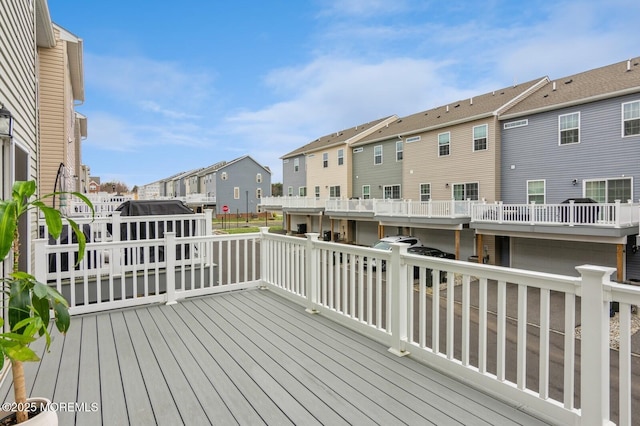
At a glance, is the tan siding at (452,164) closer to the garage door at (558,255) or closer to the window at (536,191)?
the window at (536,191)

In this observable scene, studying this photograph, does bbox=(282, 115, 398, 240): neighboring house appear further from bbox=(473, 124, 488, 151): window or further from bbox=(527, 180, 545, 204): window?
bbox=(527, 180, 545, 204): window

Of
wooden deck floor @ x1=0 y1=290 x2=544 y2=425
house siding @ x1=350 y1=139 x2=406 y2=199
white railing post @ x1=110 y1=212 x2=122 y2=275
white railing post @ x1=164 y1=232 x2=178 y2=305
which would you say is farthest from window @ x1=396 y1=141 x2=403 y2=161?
wooden deck floor @ x1=0 y1=290 x2=544 y2=425

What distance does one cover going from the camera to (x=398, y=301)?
2900 millimetres

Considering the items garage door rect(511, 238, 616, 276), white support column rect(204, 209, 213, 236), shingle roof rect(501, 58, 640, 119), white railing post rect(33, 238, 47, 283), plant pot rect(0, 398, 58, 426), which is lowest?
garage door rect(511, 238, 616, 276)

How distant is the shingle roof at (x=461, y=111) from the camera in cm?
1411

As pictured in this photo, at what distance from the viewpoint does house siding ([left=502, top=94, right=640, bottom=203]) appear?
1073 centimetres

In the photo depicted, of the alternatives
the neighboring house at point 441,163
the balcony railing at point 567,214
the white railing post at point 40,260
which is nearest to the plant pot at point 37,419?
the white railing post at point 40,260

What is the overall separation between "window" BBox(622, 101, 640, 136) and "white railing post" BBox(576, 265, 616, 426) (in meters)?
12.3

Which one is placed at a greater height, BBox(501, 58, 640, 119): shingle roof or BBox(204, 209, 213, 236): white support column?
BBox(501, 58, 640, 119): shingle roof

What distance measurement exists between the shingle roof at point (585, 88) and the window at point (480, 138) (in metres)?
0.90

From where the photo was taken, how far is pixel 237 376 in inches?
102

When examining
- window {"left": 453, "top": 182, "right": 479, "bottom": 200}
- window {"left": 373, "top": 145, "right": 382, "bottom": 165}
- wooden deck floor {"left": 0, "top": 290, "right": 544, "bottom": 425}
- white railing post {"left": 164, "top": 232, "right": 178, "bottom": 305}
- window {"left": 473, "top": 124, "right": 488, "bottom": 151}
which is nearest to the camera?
wooden deck floor {"left": 0, "top": 290, "right": 544, "bottom": 425}

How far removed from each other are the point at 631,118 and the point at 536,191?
3.49 metres

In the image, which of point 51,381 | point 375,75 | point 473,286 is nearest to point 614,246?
point 473,286
